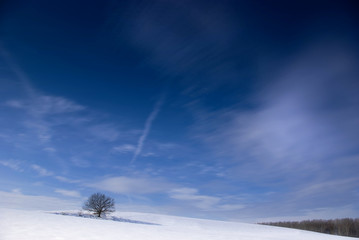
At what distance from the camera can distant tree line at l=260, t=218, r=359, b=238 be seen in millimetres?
95312

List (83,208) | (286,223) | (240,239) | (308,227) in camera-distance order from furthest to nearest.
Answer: (286,223) < (308,227) < (83,208) < (240,239)

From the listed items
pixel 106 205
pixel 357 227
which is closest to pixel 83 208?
pixel 106 205

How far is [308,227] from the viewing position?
10706cm

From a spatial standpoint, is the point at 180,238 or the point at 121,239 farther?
the point at 180,238

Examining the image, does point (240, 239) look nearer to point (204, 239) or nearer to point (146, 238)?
point (204, 239)

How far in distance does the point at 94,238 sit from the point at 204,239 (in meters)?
9.04

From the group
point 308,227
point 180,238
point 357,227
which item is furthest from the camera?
point 308,227

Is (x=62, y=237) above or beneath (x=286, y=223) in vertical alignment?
beneath

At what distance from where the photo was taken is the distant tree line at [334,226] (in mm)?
95312

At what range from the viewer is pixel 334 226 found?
104 m

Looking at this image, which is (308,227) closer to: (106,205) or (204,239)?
(106,205)

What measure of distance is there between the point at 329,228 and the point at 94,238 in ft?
374

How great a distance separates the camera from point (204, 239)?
70.9 feet

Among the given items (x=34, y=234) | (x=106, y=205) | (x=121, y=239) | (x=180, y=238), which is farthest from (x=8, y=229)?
(x=106, y=205)
